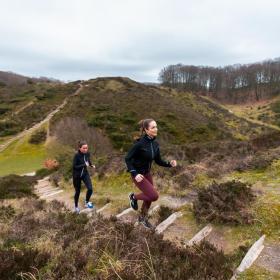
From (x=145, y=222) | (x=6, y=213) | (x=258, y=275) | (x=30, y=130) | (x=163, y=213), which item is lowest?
(x=30, y=130)

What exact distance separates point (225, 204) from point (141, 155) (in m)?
1.86

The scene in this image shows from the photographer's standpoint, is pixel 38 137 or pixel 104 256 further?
pixel 38 137

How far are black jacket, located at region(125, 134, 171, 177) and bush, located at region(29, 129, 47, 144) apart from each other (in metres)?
35.7

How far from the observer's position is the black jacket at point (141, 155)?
231 inches

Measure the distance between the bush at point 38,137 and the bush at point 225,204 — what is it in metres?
35.4

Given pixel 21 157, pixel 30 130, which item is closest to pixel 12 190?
pixel 21 157

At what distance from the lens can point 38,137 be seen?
40594mm

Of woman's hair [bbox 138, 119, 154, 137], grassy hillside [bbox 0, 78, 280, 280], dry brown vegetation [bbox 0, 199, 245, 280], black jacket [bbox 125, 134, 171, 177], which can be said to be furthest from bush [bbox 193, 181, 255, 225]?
woman's hair [bbox 138, 119, 154, 137]

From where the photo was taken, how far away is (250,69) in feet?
388

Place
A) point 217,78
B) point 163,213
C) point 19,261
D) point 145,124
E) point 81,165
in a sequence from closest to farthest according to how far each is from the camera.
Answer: point 19,261 → point 145,124 → point 163,213 → point 81,165 → point 217,78

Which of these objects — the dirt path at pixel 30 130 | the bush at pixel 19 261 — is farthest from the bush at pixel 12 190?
the dirt path at pixel 30 130

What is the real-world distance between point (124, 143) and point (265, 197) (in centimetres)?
3219

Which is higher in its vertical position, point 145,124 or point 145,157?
point 145,124

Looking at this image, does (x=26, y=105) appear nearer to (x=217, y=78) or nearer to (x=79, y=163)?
(x=79, y=163)
